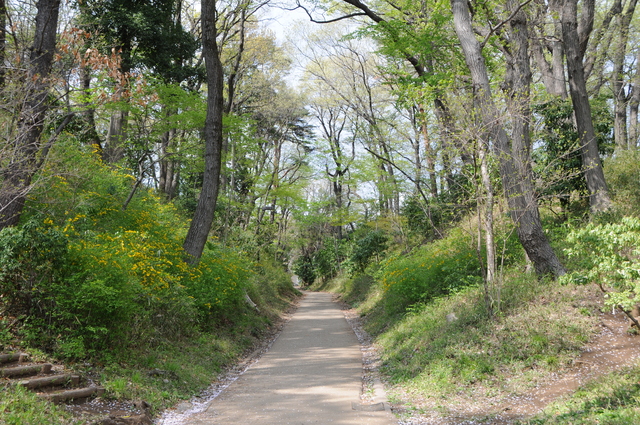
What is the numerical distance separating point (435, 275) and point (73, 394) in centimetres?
846

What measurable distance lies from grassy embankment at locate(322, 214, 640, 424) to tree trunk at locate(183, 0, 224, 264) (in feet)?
16.9

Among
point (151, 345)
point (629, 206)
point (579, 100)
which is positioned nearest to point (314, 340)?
point (151, 345)

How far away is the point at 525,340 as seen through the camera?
6598 mm

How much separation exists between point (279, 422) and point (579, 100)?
10.1m

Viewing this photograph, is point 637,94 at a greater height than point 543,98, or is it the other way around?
point 637,94

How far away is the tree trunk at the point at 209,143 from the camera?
409 inches

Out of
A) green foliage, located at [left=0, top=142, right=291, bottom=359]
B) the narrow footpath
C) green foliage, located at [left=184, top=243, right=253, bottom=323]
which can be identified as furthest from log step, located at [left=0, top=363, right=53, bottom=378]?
green foliage, located at [left=184, top=243, right=253, bottom=323]

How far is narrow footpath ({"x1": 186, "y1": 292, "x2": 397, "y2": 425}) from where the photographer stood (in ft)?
17.6

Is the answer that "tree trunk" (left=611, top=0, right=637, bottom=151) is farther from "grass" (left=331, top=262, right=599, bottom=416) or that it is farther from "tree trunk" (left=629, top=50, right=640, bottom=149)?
"grass" (left=331, top=262, right=599, bottom=416)

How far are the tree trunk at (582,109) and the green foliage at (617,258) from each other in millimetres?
5794

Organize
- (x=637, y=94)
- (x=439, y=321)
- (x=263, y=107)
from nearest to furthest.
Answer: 1. (x=439, y=321)
2. (x=637, y=94)
3. (x=263, y=107)

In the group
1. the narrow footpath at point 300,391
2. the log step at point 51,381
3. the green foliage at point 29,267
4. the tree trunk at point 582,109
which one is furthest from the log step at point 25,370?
the tree trunk at point 582,109

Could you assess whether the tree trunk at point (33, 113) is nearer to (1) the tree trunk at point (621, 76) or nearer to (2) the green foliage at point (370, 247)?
(2) the green foliage at point (370, 247)

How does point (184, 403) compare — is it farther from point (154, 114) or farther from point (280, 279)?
point (280, 279)
